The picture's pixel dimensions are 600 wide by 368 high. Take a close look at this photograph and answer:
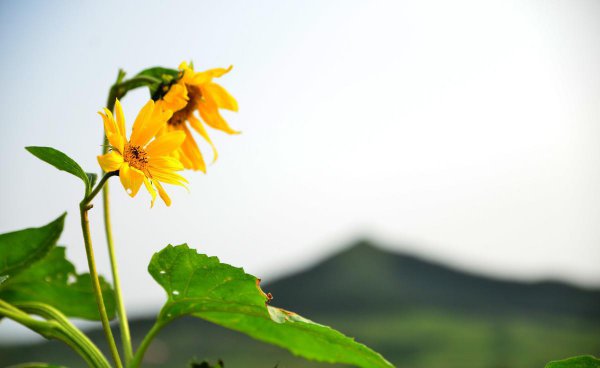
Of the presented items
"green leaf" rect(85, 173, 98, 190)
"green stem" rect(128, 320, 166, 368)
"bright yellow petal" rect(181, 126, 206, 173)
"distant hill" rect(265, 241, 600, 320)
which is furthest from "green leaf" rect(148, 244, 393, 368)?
"distant hill" rect(265, 241, 600, 320)

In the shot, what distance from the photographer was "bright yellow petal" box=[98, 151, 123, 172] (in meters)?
0.79

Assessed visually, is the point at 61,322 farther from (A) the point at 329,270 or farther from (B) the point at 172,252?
(A) the point at 329,270

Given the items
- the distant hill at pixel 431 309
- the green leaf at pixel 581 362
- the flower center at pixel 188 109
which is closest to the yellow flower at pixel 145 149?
the flower center at pixel 188 109

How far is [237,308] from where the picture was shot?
702 millimetres

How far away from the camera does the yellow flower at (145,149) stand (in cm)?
82

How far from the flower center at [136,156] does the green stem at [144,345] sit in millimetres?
216

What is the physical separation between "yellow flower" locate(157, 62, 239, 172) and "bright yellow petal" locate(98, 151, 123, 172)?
0.27 metres

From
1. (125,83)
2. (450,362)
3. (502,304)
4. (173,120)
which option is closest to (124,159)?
(125,83)

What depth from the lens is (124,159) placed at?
2.74ft

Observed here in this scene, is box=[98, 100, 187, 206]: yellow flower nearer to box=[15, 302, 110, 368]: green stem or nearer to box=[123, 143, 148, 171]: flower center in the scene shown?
box=[123, 143, 148, 171]: flower center

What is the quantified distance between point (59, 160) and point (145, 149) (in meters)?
0.18

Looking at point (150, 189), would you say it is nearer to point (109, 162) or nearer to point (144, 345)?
point (109, 162)

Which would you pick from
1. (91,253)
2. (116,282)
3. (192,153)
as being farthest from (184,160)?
(91,253)

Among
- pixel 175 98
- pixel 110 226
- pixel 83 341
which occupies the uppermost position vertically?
pixel 175 98
